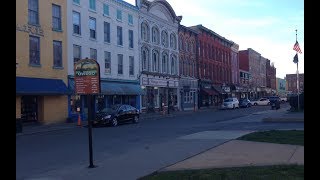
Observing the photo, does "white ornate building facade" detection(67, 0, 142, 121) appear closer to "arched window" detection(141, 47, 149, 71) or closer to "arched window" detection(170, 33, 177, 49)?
"arched window" detection(141, 47, 149, 71)

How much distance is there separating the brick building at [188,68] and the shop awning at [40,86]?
1009 inches

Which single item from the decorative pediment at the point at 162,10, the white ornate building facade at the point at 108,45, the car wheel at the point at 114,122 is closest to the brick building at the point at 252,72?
the decorative pediment at the point at 162,10

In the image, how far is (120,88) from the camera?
39406mm

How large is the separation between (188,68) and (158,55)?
976 centimetres

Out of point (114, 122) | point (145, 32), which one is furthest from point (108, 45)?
point (114, 122)

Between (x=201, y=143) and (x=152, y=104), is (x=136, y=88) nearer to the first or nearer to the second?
(x=152, y=104)

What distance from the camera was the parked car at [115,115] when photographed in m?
26.1

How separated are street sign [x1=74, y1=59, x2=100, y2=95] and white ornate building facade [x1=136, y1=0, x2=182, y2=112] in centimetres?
3417

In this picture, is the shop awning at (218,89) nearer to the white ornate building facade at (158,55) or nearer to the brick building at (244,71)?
Result: the white ornate building facade at (158,55)

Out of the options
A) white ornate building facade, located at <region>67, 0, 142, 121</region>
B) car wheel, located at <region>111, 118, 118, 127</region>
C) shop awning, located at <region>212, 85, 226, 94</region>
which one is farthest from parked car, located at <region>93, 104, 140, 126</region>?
shop awning, located at <region>212, 85, 226, 94</region>

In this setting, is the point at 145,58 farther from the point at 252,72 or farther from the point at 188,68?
the point at 252,72
